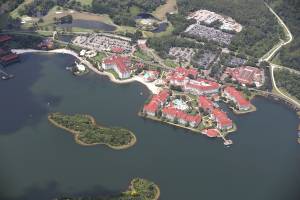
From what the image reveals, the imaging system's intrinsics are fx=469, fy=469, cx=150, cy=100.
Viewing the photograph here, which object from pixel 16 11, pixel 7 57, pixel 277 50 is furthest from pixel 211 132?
pixel 16 11

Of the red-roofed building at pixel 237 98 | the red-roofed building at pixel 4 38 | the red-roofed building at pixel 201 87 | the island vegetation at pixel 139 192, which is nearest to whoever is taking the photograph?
the island vegetation at pixel 139 192

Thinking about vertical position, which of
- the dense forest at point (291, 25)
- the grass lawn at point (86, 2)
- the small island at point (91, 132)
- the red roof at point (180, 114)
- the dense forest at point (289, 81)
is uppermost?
the dense forest at point (291, 25)

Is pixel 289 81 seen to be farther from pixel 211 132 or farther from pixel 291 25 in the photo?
pixel 291 25

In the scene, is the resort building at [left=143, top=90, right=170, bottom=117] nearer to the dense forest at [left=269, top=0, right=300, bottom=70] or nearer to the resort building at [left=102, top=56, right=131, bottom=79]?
the resort building at [left=102, top=56, right=131, bottom=79]

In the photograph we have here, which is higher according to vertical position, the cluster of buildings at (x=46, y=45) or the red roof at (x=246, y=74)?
the red roof at (x=246, y=74)

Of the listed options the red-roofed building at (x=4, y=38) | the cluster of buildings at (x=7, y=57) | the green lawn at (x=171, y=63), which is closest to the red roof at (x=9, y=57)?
the cluster of buildings at (x=7, y=57)

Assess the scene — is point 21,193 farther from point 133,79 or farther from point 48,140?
point 133,79

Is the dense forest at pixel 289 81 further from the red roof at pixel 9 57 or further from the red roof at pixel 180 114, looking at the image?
the red roof at pixel 9 57
